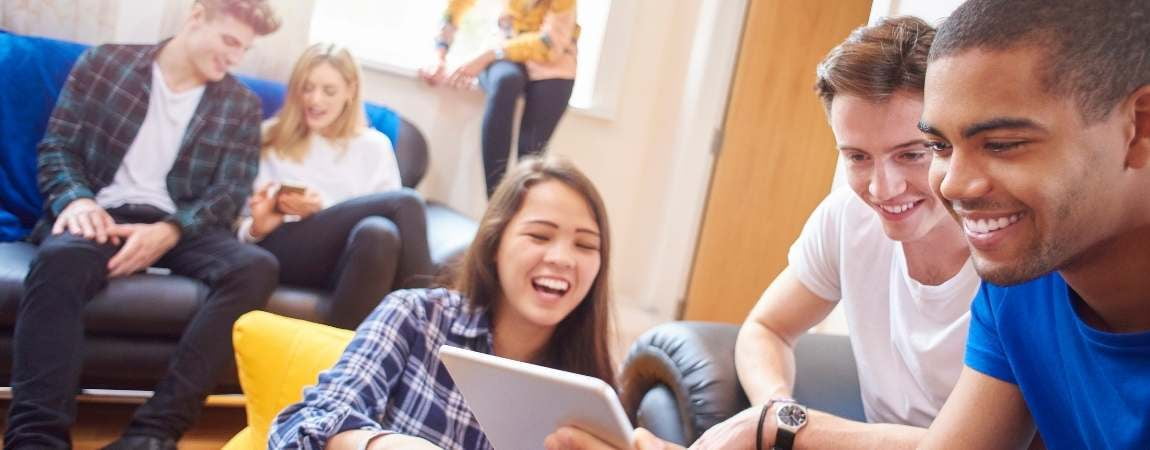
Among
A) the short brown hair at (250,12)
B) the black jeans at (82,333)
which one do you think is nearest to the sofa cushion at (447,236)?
the black jeans at (82,333)

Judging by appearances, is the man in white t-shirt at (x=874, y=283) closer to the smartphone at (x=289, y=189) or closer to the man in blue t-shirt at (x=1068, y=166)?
the man in blue t-shirt at (x=1068, y=166)

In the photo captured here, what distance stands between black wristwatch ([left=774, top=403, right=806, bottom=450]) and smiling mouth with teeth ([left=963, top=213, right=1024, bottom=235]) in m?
0.57

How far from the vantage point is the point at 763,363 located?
5.27 feet

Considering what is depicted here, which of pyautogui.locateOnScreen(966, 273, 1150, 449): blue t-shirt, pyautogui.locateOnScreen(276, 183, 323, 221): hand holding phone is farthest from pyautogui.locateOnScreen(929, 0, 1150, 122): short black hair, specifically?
pyautogui.locateOnScreen(276, 183, 323, 221): hand holding phone

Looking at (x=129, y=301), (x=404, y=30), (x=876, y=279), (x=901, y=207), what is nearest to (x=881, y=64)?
(x=901, y=207)

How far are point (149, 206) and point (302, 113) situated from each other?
→ 518 mm

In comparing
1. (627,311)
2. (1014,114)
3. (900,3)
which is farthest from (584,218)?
(627,311)

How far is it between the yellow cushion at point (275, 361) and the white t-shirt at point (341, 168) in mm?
1117

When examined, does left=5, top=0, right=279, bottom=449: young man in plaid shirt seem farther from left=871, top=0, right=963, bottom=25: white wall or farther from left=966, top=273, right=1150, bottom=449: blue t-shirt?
left=966, top=273, right=1150, bottom=449: blue t-shirt

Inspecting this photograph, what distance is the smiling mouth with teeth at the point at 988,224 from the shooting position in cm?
90

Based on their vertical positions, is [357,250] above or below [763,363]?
below

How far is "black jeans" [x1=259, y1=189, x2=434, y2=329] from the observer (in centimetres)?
257

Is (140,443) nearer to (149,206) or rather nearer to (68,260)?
(68,260)

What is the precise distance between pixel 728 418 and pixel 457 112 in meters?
2.39
